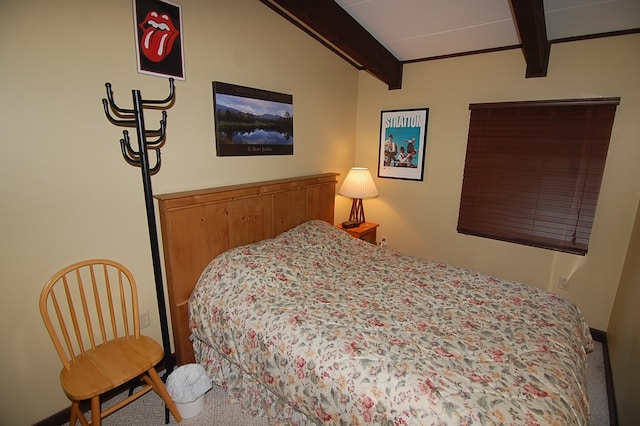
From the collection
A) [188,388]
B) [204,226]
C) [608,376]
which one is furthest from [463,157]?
[188,388]

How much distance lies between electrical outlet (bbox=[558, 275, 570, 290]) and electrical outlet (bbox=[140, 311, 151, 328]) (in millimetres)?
3173

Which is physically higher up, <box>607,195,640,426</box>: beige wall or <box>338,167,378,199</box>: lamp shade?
<box>338,167,378,199</box>: lamp shade

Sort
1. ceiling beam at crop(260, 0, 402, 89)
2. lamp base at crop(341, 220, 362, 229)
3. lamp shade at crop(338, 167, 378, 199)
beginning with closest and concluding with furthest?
ceiling beam at crop(260, 0, 402, 89)
lamp shade at crop(338, 167, 378, 199)
lamp base at crop(341, 220, 362, 229)

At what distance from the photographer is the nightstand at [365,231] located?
3102mm

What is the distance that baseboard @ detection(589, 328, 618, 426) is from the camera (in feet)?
5.91

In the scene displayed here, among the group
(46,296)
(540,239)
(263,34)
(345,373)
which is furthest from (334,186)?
(46,296)

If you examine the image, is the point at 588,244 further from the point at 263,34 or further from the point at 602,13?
the point at 263,34

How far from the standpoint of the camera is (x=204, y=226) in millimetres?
2053

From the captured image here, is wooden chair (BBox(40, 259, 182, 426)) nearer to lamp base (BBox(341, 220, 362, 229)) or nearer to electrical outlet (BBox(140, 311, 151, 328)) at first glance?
electrical outlet (BBox(140, 311, 151, 328))

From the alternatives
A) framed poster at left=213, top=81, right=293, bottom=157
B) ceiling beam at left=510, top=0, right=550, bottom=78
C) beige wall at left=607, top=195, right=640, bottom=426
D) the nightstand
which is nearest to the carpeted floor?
beige wall at left=607, top=195, right=640, bottom=426

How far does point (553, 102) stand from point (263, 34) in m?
2.28

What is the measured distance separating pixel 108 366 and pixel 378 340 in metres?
1.33

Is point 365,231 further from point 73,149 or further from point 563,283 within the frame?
point 73,149

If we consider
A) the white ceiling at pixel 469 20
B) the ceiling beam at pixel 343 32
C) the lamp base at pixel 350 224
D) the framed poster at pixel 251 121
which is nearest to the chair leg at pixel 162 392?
the framed poster at pixel 251 121
